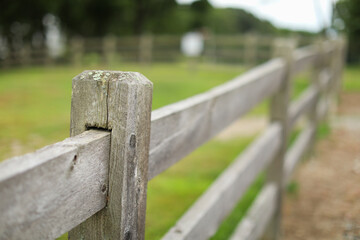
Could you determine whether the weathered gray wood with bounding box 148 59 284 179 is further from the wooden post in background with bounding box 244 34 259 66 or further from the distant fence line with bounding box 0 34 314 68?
the distant fence line with bounding box 0 34 314 68

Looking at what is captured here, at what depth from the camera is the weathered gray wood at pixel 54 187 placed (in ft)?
2.39

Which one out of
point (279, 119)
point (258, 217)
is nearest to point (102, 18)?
point (279, 119)

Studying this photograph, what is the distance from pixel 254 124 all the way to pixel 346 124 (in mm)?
1619

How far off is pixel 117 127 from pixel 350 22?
73.0ft

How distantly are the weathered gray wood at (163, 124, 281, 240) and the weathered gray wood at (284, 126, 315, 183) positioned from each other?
0.70m

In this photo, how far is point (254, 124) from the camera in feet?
24.5

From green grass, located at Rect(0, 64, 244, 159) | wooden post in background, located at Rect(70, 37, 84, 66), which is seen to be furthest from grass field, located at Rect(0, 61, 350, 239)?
wooden post in background, located at Rect(70, 37, 84, 66)

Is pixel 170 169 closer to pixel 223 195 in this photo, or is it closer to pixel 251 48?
pixel 223 195

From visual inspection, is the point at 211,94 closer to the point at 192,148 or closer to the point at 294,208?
the point at 192,148

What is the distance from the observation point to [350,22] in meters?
20.7

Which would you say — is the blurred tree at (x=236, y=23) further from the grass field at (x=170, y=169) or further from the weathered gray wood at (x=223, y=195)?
the weathered gray wood at (x=223, y=195)

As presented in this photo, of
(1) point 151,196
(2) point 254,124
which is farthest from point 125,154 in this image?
(2) point 254,124

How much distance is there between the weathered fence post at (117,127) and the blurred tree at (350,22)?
18.9 m

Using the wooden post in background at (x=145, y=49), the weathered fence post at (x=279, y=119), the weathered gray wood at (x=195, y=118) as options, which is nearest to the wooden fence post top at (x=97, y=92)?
the weathered gray wood at (x=195, y=118)
